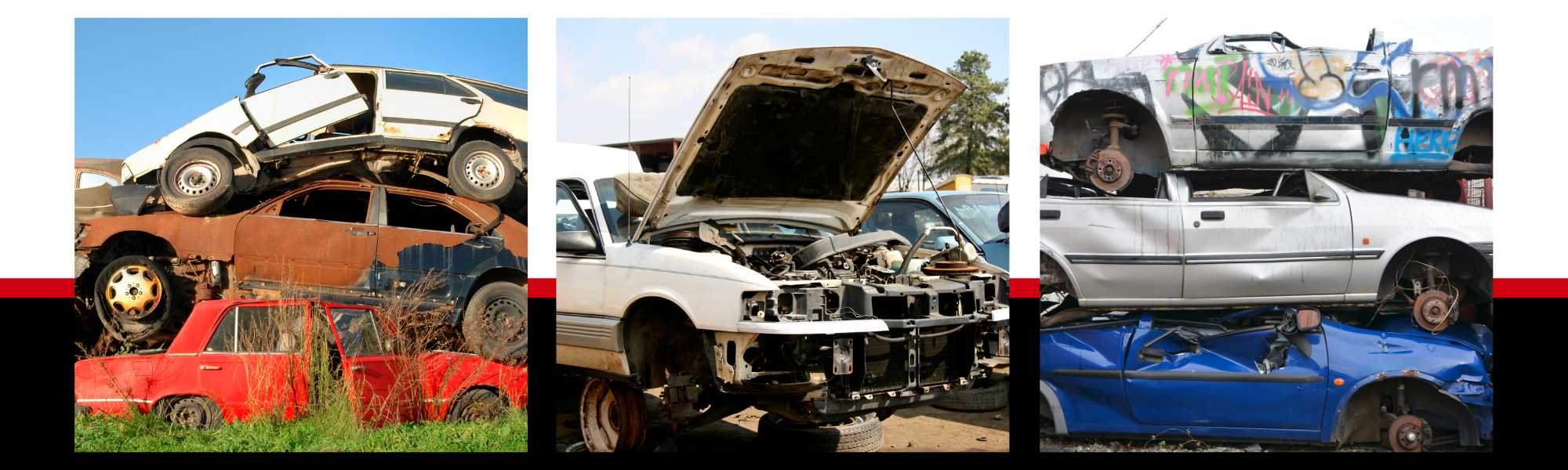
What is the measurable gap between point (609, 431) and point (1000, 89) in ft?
40.7

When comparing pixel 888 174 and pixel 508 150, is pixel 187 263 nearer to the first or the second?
pixel 508 150

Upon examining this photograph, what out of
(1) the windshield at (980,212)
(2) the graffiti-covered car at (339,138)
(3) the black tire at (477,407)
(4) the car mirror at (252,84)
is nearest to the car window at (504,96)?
(2) the graffiti-covered car at (339,138)

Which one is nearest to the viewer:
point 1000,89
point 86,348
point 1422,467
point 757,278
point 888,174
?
point 757,278

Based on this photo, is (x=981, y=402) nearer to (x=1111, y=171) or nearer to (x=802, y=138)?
(x=1111, y=171)

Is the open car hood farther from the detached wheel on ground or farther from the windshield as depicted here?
the windshield

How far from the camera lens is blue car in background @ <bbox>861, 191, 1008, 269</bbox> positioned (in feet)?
22.8

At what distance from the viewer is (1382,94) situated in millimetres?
4781

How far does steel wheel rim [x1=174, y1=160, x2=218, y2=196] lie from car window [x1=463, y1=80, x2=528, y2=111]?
159 cm

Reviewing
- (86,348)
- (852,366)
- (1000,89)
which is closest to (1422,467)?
(852,366)

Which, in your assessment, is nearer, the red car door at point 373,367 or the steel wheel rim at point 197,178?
the red car door at point 373,367

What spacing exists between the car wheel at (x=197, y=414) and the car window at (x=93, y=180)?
1389mm

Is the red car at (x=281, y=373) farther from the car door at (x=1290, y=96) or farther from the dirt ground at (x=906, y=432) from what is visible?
the car door at (x=1290, y=96)

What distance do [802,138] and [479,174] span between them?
1965 millimetres

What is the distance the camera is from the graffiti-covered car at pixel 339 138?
Answer: 15.9ft
